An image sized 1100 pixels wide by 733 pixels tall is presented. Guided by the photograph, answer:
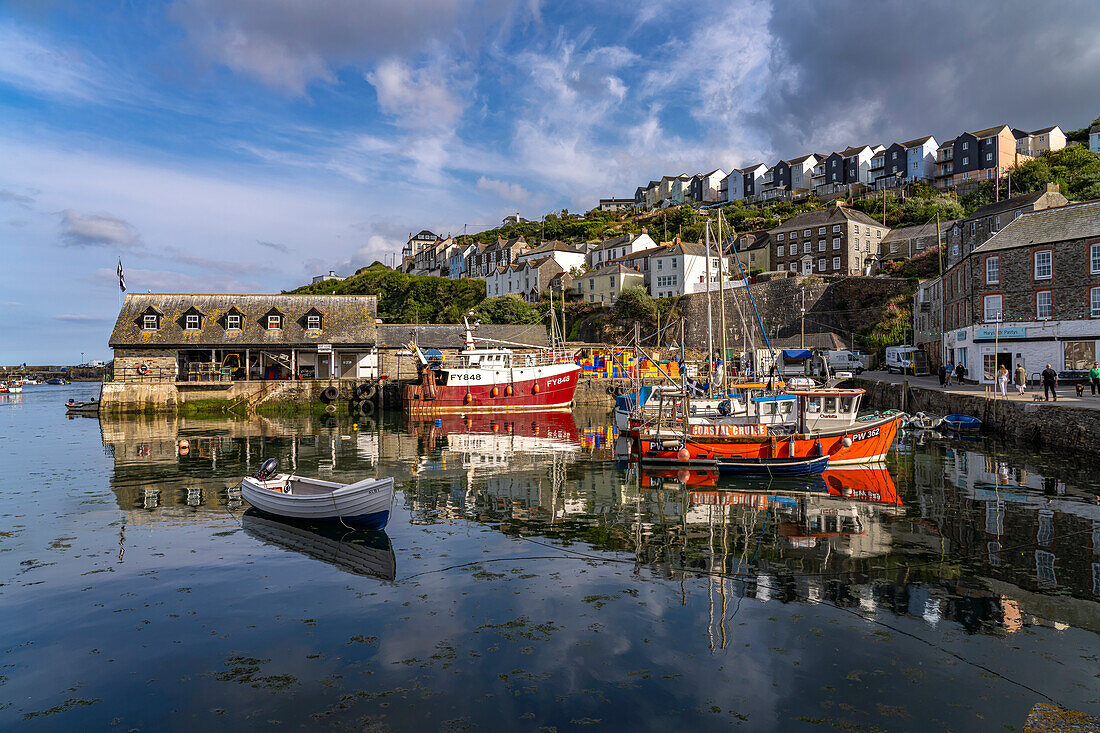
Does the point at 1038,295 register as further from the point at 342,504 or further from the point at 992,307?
the point at 342,504

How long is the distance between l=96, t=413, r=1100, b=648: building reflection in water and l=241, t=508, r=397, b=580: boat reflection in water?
0.15 metres

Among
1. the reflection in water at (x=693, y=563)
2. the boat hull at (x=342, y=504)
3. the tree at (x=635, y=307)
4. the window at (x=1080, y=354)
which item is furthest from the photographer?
the tree at (x=635, y=307)

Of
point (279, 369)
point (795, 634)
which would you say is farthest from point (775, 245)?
point (795, 634)

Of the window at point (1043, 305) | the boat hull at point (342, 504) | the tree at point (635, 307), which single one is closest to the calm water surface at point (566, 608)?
the boat hull at point (342, 504)

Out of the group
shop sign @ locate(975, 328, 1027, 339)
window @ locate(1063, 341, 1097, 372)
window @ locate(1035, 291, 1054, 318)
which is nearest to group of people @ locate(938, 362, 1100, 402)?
window @ locate(1063, 341, 1097, 372)

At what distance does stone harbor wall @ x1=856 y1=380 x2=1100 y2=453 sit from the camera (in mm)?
20484

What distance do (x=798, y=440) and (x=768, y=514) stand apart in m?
4.69

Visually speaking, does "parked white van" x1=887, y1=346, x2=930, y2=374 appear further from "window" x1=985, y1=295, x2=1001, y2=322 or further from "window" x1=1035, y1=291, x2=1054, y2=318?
"window" x1=1035, y1=291, x2=1054, y2=318

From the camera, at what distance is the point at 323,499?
43.1 ft

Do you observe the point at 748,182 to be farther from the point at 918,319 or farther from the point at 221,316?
the point at 221,316

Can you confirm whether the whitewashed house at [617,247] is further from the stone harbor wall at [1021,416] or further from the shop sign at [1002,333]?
the stone harbor wall at [1021,416]

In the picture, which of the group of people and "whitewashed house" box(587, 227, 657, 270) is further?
"whitewashed house" box(587, 227, 657, 270)

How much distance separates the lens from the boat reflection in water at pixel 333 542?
36.5ft

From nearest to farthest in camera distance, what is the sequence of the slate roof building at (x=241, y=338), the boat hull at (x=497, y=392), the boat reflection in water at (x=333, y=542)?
the boat reflection in water at (x=333, y=542)
the boat hull at (x=497, y=392)
the slate roof building at (x=241, y=338)
